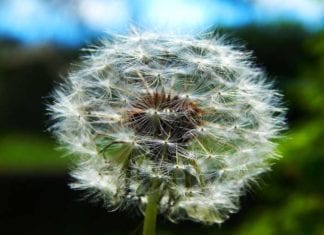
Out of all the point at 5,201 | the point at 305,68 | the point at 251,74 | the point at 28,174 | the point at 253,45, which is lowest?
the point at 251,74

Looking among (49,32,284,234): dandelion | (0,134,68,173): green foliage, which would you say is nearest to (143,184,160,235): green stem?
(49,32,284,234): dandelion

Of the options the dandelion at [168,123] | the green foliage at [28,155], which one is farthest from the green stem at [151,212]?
the green foliage at [28,155]

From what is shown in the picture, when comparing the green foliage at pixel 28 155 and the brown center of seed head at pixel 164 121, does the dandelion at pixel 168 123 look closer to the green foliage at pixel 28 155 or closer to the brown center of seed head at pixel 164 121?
the brown center of seed head at pixel 164 121

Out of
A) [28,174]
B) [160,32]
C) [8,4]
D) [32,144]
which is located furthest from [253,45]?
[160,32]

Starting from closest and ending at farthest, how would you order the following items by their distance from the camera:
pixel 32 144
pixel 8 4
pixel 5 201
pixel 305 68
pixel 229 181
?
1. pixel 229 181
2. pixel 305 68
3. pixel 5 201
4. pixel 8 4
5. pixel 32 144

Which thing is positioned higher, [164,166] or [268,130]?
[268,130]

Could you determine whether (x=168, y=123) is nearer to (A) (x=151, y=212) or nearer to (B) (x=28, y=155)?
(A) (x=151, y=212)

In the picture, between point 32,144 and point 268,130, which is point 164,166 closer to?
point 268,130

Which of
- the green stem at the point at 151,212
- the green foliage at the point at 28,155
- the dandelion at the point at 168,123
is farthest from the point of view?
the green foliage at the point at 28,155

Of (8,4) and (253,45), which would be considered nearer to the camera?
(253,45)
